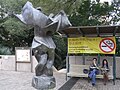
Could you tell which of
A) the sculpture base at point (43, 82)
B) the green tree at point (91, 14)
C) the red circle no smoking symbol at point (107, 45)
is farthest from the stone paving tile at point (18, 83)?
the green tree at point (91, 14)

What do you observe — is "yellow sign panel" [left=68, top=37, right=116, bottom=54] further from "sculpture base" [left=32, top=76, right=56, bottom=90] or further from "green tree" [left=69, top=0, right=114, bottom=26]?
"sculpture base" [left=32, top=76, right=56, bottom=90]

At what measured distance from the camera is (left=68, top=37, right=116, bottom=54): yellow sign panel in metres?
11.6

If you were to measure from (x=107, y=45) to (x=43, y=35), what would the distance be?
6.60 meters

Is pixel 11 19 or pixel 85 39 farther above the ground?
pixel 11 19

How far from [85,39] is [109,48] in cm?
135

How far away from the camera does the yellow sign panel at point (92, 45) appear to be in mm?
11594

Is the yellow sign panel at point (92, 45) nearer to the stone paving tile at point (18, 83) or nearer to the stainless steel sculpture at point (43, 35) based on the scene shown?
the stone paving tile at point (18, 83)

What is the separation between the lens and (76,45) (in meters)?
12.3

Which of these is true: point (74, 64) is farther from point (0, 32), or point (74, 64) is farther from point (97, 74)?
point (0, 32)

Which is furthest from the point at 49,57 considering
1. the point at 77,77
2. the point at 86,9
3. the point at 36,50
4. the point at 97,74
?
the point at 86,9

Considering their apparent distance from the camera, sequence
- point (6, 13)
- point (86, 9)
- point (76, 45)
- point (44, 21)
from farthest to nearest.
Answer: point (6, 13) → point (86, 9) → point (76, 45) → point (44, 21)

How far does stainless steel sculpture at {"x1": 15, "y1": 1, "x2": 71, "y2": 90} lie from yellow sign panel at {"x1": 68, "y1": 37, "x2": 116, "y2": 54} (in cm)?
640

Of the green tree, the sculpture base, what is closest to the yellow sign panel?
the green tree

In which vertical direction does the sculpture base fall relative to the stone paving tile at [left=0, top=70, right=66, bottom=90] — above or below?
above
